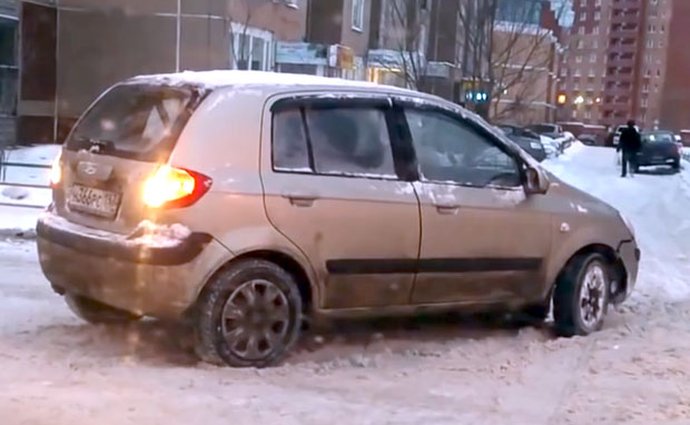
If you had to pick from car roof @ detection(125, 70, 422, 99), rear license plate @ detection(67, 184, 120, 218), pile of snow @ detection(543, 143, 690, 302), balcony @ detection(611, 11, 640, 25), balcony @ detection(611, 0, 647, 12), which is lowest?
pile of snow @ detection(543, 143, 690, 302)

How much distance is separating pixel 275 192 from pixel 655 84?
104 meters

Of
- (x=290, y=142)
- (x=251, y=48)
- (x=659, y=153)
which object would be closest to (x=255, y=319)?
(x=290, y=142)

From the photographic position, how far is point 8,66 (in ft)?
84.9

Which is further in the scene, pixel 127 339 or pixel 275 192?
pixel 127 339

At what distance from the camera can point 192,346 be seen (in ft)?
22.8

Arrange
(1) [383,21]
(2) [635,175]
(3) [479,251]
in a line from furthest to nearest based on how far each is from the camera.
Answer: (1) [383,21]
(2) [635,175]
(3) [479,251]

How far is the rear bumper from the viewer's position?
6.41 m

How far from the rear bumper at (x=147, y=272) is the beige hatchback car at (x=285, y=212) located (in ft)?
0.03

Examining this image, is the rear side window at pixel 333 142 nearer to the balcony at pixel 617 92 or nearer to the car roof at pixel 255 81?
the car roof at pixel 255 81

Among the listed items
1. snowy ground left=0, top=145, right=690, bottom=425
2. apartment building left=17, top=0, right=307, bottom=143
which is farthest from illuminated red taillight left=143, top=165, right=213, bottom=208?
apartment building left=17, top=0, right=307, bottom=143

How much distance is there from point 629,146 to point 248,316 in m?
Answer: 31.0

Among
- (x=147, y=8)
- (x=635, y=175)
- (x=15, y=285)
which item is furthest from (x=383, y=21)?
(x=15, y=285)

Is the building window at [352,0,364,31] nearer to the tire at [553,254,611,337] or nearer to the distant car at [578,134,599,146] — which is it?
the tire at [553,254,611,337]

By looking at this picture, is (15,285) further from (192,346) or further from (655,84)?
(655,84)
